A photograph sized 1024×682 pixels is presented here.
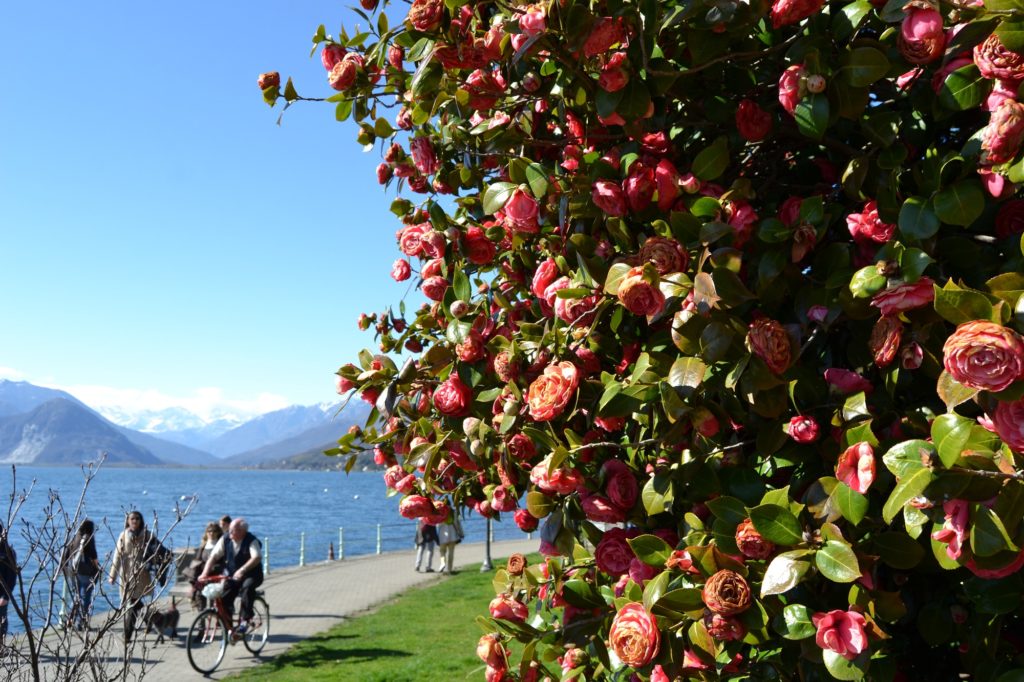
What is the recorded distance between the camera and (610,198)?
189 cm

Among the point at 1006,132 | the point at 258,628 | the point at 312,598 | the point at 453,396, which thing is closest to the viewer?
the point at 1006,132

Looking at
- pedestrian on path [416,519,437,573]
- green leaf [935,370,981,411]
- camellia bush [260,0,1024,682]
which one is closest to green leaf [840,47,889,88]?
camellia bush [260,0,1024,682]

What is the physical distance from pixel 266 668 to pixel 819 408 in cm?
965

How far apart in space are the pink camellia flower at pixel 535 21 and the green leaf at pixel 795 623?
4.35 feet

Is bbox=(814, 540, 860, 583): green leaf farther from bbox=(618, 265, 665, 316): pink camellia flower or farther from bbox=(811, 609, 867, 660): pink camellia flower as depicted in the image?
bbox=(618, 265, 665, 316): pink camellia flower

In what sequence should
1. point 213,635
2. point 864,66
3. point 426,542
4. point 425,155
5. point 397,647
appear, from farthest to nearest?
1. point 426,542
2. point 397,647
3. point 213,635
4. point 425,155
5. point 864,66

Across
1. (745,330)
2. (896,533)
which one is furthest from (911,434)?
(745,330)

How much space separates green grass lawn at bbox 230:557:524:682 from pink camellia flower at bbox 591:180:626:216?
668cm

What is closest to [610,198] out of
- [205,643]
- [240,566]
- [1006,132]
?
[1006,132]

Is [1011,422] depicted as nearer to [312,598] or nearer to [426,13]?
[426,13]

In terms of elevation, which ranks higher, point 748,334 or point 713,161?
point 713,161

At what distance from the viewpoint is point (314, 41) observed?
2.76m

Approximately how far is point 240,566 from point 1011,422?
421 inches

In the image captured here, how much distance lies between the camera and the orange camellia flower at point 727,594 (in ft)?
5.00
